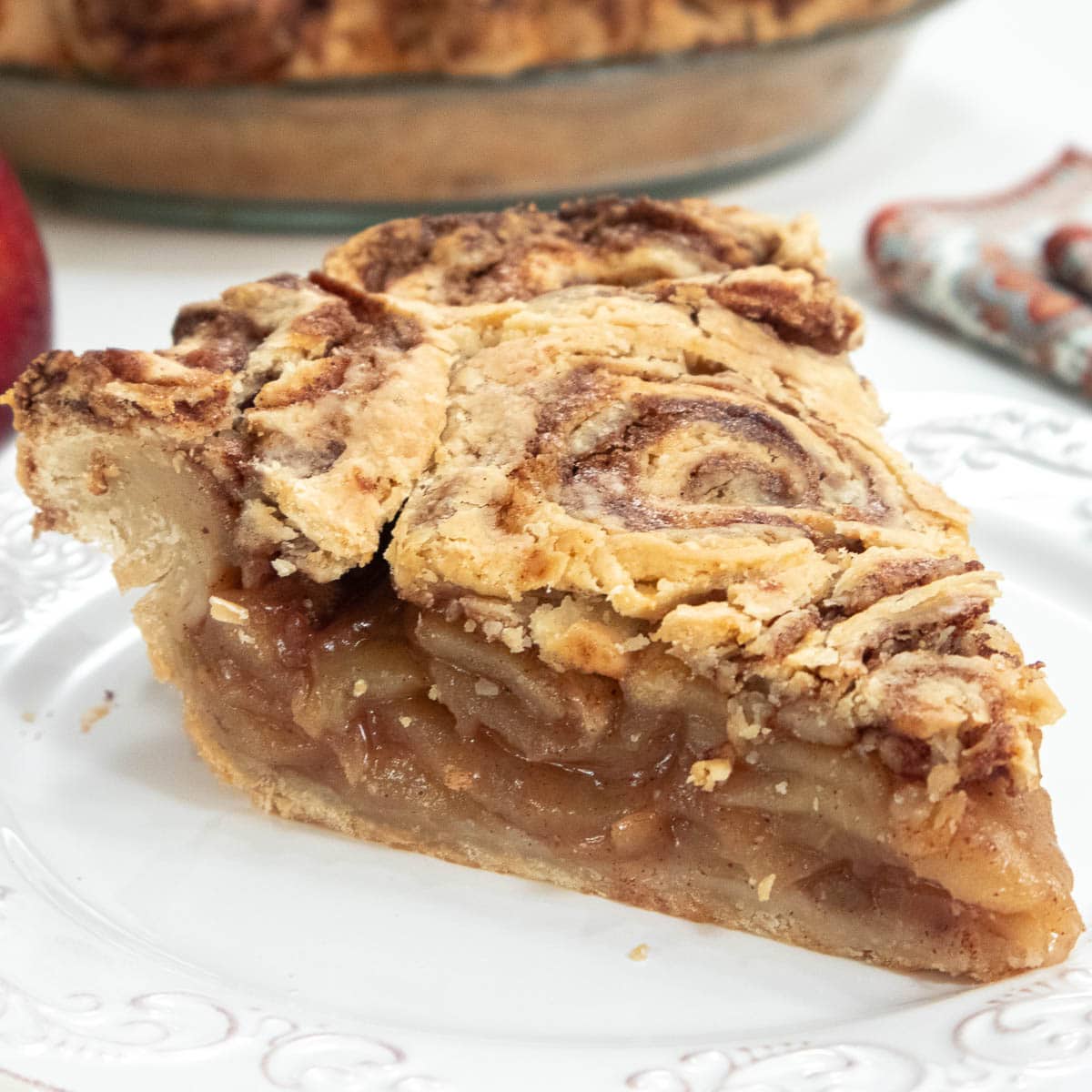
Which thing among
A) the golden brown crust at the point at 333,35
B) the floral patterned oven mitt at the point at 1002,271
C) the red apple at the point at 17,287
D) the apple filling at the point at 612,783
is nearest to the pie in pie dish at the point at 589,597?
the apple filling at the point at 612,783

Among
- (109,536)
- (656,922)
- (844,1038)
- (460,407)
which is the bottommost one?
(656,922)

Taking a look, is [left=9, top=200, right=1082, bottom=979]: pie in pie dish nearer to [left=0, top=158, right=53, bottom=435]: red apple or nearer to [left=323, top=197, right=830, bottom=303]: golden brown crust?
[left=323, top=197, right=830, bottom=303]: golden brown crust

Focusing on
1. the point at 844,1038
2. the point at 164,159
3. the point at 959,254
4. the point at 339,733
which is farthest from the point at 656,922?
the point at 164,159

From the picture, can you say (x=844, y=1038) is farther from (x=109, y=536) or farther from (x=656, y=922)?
(x=109, y=536)

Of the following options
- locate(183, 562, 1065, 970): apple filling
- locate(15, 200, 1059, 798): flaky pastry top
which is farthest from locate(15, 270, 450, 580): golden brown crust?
locate(183, 562, 1065, 970): apple filling

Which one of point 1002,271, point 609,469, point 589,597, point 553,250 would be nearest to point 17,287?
point 553,250
